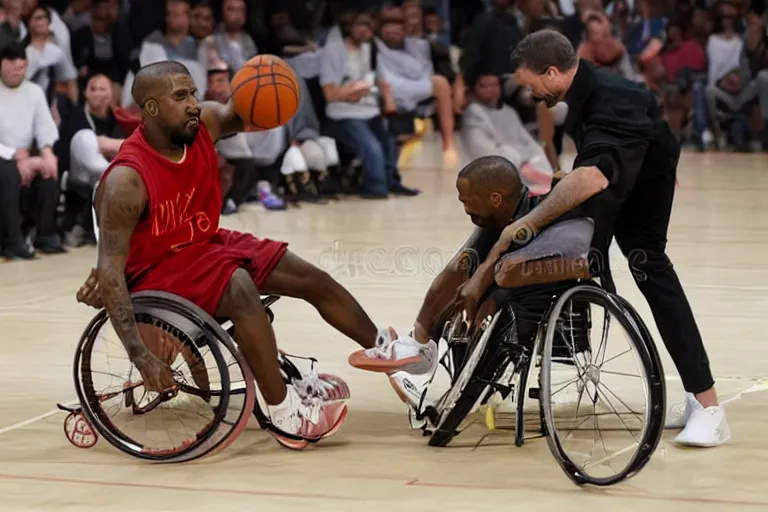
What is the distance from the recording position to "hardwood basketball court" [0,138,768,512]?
13.5 ft

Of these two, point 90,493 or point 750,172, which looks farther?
point 750,172

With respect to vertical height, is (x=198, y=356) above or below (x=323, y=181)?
above

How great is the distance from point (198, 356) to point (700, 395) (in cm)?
165

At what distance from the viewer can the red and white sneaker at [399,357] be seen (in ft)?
15.6

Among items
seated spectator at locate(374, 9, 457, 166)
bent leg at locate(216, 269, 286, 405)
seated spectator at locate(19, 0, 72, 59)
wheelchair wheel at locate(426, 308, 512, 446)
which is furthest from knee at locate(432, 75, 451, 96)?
bent leg at locate(216, 269, 286, 405)

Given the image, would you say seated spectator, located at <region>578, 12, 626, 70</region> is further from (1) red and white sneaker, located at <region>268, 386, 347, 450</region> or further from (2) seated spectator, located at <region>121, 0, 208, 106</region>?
(1) red and white sneaker, located at <region>268, 386, 347, 450</region>

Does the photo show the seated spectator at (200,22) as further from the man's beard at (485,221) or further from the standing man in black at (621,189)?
the standing man in black at (621,189)

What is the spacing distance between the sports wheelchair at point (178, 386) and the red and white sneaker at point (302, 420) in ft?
0.16

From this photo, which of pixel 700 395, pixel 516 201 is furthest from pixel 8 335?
pixel 700 395

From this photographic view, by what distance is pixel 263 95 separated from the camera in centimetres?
502

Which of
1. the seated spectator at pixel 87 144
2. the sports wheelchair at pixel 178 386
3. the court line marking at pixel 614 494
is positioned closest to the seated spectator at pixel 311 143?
the seated spectator at pixel 87 144

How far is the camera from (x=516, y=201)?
4750 mm

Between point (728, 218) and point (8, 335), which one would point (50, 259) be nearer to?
point (8, 335)

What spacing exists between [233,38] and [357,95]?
1.18 meters
